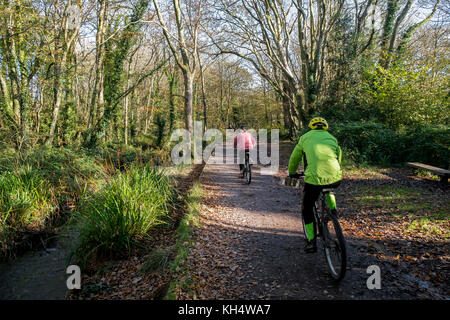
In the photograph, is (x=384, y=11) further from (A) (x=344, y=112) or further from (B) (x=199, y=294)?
(B) (x=199, y=294)

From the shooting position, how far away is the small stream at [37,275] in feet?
14.5

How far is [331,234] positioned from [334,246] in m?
0.25

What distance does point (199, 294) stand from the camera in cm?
355

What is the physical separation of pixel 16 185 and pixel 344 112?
14276mm

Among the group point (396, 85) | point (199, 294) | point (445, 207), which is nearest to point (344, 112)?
point (396, 85)

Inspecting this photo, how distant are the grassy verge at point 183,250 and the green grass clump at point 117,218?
0.66 meters

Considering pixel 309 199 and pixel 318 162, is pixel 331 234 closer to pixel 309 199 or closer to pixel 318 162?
pixel 309 199

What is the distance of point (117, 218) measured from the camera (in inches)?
203
